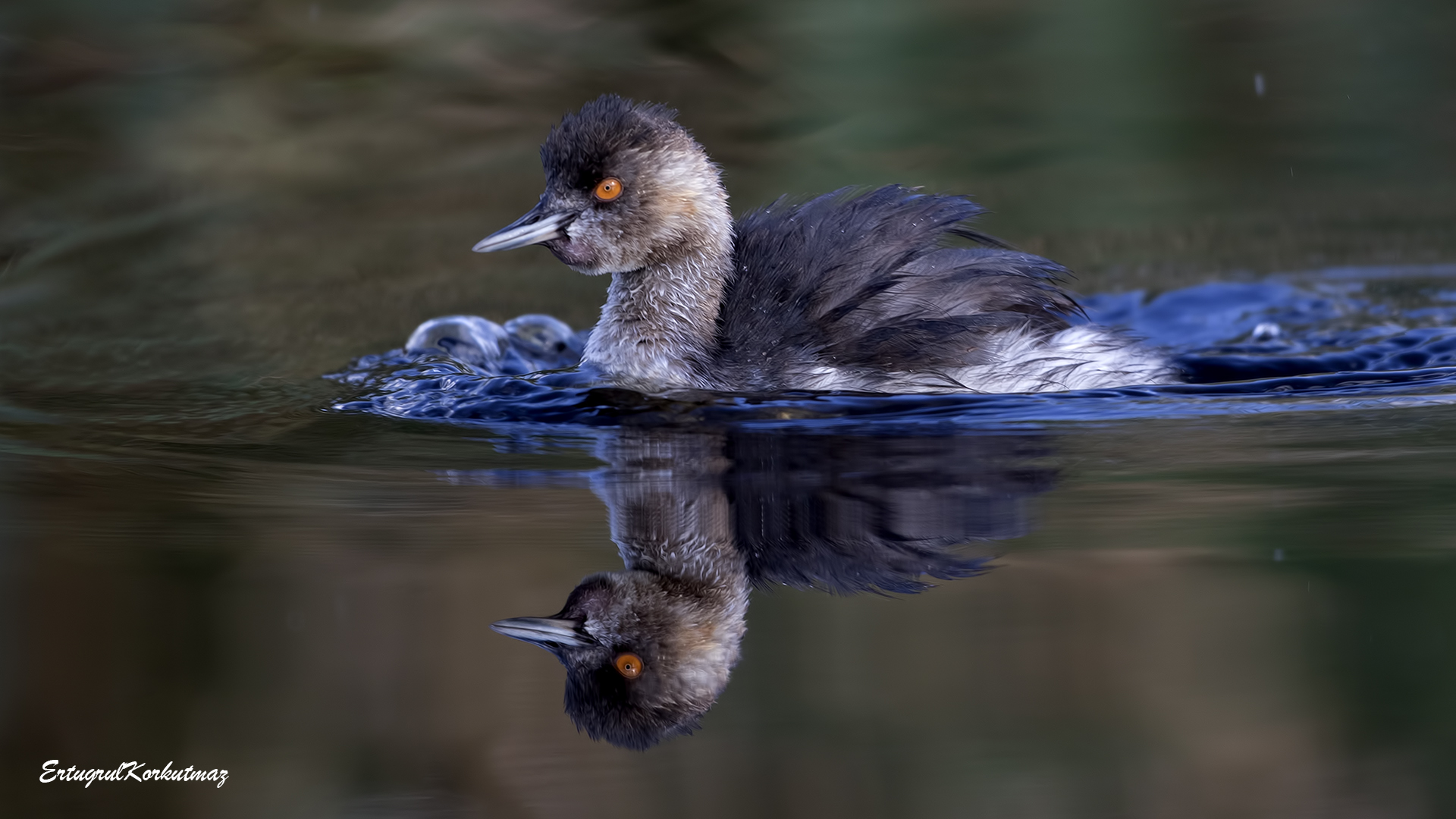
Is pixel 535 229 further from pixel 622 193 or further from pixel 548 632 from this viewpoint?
pixel 548 632

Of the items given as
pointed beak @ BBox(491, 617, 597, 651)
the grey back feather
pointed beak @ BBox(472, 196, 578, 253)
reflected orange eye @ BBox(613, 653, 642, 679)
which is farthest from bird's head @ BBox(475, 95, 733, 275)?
reflected orange eye @ BBox(613, 653, 642, 679)

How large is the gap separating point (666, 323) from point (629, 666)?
2.30 meters

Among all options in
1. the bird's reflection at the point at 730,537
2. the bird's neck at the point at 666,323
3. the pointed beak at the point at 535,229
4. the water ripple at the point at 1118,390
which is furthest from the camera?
the pointed beak at the point at 535,229

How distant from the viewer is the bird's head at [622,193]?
5.59 meters

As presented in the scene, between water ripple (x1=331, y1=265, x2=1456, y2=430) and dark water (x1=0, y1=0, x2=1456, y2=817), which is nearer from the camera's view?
dark water (x1=0, y1=0, x2=1456, y2=817)

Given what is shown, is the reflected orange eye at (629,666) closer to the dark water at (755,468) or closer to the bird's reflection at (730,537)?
the bird's reflection at (730,537)

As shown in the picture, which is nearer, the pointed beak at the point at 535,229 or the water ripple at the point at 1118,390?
the water ripple at the point at 1118,390

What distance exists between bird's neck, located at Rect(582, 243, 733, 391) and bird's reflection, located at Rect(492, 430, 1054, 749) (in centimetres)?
57

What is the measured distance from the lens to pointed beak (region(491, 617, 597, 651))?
11.0 ft

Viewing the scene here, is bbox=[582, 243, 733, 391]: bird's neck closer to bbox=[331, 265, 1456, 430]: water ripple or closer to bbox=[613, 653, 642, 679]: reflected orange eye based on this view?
bbox=[331, 265, 1456, 430]: water ripple

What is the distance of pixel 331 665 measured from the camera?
3.25 metres

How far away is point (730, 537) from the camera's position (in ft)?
12.5
